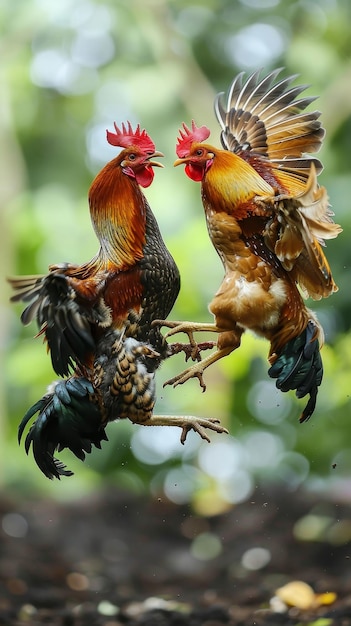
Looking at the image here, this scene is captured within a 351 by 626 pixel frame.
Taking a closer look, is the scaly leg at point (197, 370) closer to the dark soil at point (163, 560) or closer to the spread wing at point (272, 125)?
the spread wing at point (272, 125)

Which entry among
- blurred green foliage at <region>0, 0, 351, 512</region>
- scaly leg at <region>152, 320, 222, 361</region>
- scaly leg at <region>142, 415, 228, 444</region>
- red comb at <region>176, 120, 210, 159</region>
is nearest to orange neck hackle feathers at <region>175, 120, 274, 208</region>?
red comb at <region>176, 120, 210, 159</region>

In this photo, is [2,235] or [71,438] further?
[2,235]

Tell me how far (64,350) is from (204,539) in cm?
217

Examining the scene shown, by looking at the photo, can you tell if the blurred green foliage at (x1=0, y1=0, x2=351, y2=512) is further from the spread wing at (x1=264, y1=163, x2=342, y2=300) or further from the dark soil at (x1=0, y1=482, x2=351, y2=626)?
the spread wing at (x1=264, y1=163, x2=342, y2=300)

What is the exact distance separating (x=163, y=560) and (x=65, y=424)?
6.95 feet

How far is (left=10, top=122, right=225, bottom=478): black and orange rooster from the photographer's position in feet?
3.87

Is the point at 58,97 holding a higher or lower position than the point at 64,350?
higher

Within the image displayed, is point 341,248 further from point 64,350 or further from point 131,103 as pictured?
point 64,350

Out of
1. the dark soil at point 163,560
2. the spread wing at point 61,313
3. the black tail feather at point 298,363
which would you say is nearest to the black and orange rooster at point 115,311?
the spread wing at point 61,313

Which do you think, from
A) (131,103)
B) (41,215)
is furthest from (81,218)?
(131,103)

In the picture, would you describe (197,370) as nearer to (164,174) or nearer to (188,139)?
(188,139)

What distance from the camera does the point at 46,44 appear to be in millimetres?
3326

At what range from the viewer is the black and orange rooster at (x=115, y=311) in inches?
46.4

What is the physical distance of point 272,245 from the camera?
1147 mm
